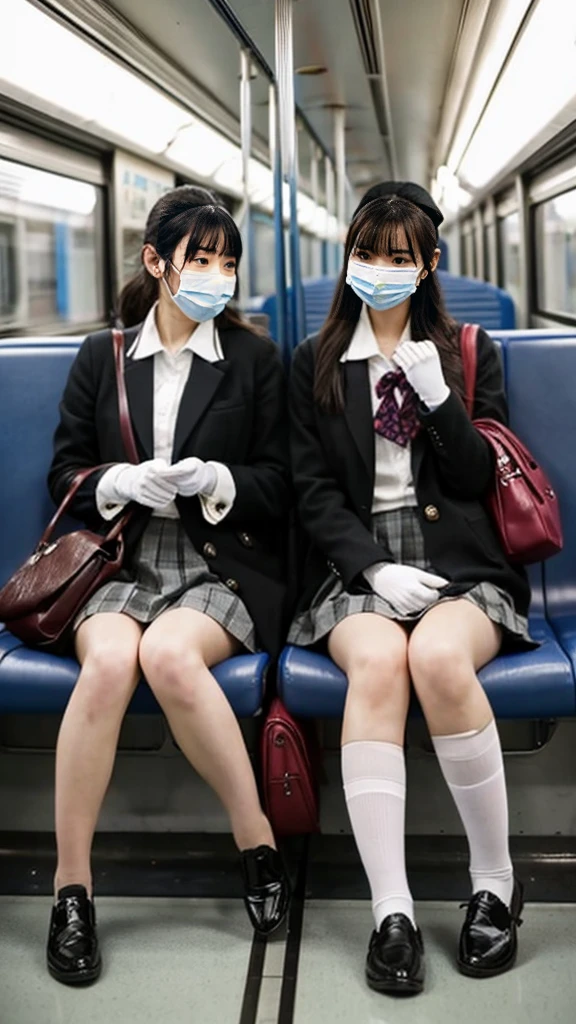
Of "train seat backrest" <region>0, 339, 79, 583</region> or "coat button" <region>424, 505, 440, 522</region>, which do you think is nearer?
"coat button" <region>424, 505, 440, 522</region>

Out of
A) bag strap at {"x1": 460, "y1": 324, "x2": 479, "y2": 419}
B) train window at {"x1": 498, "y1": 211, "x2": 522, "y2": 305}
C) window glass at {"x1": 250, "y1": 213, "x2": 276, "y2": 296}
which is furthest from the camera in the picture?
window glass at {"x1": 250, "y1": 213, "x2": 276, "y2": 296}

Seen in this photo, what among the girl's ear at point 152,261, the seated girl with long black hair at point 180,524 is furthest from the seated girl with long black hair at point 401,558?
the girl's ear at point 152,261

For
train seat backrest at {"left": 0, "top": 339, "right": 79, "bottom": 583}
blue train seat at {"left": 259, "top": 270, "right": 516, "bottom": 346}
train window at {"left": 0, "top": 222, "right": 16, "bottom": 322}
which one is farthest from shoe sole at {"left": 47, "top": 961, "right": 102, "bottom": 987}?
blue train seat at {"left": 259, "top": 270, "right": 516, "bottom": 346}

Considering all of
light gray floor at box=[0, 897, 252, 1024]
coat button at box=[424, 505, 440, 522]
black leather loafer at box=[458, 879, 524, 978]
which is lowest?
light gray floor at box=[0, 897, 252, 1024]

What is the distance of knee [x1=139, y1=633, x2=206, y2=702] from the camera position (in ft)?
7.90

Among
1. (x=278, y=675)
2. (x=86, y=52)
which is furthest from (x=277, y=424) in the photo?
(x=86, y=52)

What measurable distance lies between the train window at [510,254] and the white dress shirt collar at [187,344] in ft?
15.2

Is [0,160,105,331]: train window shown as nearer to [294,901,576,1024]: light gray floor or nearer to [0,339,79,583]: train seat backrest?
[0,339,79,583]: train seat backrest

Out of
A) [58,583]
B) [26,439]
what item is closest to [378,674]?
[58,583]

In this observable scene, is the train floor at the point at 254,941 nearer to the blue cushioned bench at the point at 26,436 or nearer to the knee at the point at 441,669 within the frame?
the knee at the point at 441,669

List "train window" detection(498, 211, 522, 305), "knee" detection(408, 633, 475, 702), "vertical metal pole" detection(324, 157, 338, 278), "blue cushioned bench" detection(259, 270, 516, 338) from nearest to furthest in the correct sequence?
"knee" detection(408, 633, 475, 702)
"blue cushioned bench" detection(259, 270, 516, 338)
"train window" detection(498, 211, 522, 305)
"vertical metal pole" detection(324, 157, 338, 278)

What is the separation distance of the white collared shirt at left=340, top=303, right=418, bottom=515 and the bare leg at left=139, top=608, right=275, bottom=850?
1.69 ft

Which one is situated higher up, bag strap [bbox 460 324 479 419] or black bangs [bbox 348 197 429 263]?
black bangs [bbox 348 197 429 263]

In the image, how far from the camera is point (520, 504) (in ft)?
8.47
